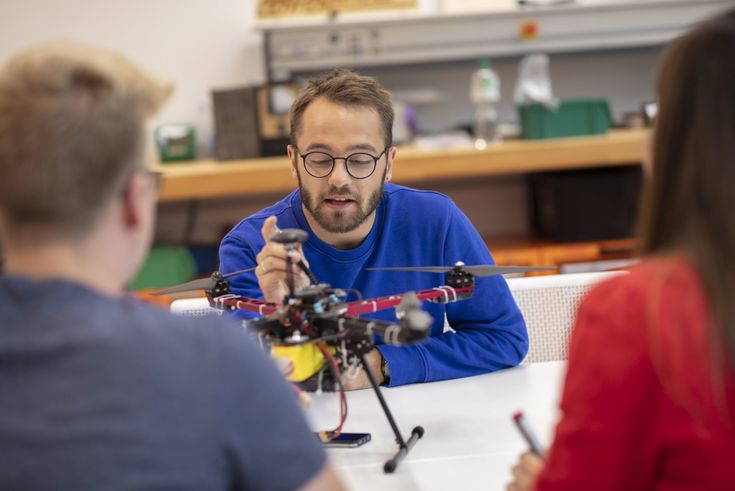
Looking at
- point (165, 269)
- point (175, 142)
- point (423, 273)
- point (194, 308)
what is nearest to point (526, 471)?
point (423, 273)

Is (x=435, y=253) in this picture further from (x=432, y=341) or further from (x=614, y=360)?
(x=614, y=360)

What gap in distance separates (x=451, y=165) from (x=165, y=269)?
4.08 feet

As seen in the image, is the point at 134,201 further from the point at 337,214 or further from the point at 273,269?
the point at 337,214

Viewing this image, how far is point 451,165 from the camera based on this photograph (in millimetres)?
3357

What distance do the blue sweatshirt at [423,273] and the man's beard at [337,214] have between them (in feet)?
0.13

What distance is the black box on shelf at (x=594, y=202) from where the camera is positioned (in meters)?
3.52

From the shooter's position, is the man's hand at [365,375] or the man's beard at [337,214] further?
the man's beard at [337,214]

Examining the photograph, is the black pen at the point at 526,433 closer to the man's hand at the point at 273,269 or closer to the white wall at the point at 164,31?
the man's hand at the point at 273,269

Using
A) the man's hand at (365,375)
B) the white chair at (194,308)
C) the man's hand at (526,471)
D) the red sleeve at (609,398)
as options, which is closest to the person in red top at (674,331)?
the red sleeve at (609,398)

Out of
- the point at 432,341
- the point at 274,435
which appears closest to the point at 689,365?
the point at 274,435

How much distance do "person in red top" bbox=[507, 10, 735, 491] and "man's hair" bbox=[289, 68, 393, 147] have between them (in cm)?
102

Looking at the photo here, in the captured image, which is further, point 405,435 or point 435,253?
point 435,253

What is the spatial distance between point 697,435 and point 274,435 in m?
0.36

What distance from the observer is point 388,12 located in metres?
4.05
